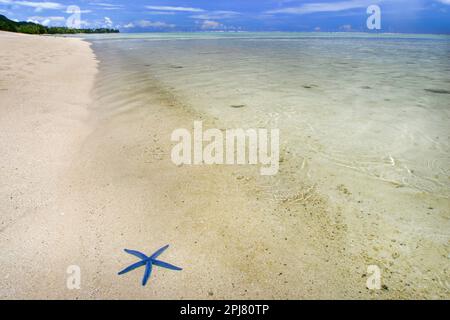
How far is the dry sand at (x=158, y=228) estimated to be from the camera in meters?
2.60

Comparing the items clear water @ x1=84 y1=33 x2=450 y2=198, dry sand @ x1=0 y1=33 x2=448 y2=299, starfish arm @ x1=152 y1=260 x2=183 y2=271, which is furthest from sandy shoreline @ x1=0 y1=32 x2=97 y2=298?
clear water @ x1=84 y1=33 x2=450 y2=198

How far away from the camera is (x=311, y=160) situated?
15.7ft

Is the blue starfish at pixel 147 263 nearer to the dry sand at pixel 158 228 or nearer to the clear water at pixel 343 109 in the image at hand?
the dry sand at pixel 158 228

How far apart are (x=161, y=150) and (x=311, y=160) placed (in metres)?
2.62

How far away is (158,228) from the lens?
127 inches

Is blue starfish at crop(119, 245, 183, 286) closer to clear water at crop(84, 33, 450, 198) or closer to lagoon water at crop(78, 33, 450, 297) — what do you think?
lagoon water at crop(78, 33, 450, 297)

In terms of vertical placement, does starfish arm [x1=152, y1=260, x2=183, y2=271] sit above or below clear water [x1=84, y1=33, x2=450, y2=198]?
below

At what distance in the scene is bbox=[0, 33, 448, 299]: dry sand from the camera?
2.60 metres

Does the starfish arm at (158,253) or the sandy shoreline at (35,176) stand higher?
the sandy shoreline at (35,176)

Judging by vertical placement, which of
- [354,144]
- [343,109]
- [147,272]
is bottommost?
[147,272]

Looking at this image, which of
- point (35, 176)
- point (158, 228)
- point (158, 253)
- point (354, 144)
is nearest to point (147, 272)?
point (158, 253)

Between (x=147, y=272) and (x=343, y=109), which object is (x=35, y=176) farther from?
(x=343, y=109)

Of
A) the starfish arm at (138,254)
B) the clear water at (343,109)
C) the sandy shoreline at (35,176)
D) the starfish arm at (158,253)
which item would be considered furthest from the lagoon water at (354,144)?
the starfish arm at (138,254)

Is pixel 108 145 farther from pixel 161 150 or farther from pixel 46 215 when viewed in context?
pixel 46 215
